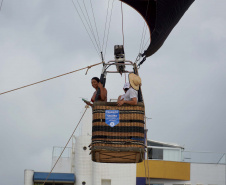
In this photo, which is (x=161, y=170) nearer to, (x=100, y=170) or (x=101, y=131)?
(x=100, y=170)

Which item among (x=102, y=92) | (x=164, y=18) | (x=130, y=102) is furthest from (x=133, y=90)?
(x=164, y=18)

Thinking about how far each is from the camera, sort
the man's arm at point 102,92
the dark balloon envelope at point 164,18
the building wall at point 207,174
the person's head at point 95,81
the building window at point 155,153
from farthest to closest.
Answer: the building wall at point 207,174 → the building window at point 155,153 → the dark balloon envelope at point 164,18 → the person's head at point 95,81 → the man's arm at point 102,92

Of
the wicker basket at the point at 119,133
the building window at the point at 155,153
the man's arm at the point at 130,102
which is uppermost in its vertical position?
the building window at the point at 155,153

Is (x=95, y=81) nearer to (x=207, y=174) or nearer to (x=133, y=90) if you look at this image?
(x=133, y=90)

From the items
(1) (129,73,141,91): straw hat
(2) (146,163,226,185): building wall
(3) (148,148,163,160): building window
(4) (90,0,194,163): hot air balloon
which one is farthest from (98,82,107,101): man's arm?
(2) (146,163,226,185): building wall

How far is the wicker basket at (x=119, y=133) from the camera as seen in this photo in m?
14.7

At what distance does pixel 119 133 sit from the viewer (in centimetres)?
1483

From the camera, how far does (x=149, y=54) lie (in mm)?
17188

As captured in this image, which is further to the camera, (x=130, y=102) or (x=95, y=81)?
(x=95, y=81)

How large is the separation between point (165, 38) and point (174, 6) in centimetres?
151

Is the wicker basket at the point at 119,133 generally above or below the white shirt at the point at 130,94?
below

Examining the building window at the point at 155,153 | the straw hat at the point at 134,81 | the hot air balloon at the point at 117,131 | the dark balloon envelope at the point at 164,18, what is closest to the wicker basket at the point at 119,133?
the hot air balloon at the point at 117,131

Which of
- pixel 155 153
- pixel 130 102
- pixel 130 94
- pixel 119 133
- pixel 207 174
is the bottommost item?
pixel 119 133

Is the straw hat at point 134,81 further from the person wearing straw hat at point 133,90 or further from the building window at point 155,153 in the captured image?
the building window at point 155,153
